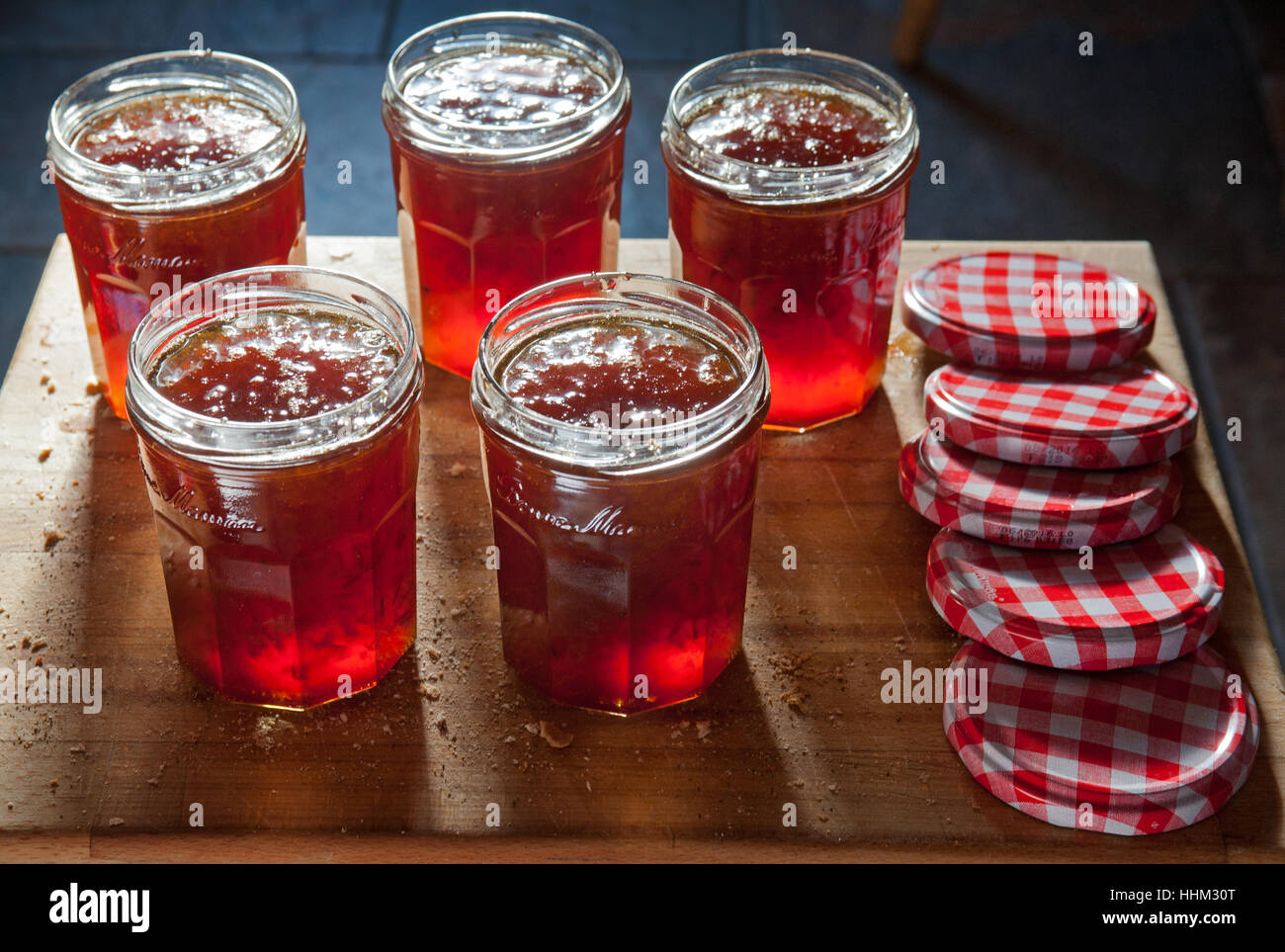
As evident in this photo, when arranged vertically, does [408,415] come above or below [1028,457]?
above

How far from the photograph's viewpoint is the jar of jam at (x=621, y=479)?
1158 mm

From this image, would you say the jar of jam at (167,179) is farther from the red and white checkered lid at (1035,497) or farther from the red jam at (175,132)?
the red and white checkered lid at (1035,497)

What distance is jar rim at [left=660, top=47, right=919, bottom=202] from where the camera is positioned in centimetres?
142

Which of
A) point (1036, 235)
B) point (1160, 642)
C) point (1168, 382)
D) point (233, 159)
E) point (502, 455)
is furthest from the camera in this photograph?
point (1036, 235)

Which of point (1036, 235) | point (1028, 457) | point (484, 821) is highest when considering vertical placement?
point (1028, 457)

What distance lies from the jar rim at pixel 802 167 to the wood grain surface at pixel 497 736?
1.01ft

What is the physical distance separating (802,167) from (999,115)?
227cm

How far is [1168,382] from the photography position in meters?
1.61

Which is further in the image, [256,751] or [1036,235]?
[1036,235]

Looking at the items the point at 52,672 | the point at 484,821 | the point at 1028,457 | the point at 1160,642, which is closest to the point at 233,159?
the point at 52,672

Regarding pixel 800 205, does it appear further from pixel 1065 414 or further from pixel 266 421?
pixel 266 421

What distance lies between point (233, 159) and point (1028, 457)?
84 centimetres

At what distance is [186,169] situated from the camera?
1.47 m

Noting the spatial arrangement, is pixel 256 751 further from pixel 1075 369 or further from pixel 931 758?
pixel 1075 369
